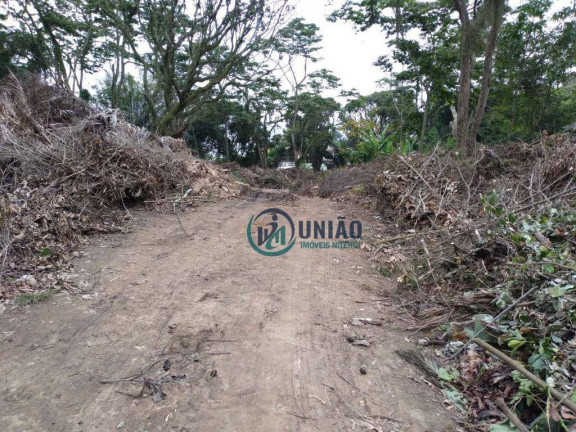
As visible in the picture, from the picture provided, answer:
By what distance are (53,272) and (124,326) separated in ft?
4.93

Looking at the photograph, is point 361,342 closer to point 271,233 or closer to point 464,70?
point 271,233

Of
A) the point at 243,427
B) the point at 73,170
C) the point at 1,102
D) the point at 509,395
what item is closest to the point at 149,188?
the point at 73,170

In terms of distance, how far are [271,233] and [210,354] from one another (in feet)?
11.5

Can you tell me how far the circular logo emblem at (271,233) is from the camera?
5.19 meters

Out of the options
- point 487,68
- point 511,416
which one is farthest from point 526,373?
point 487,68

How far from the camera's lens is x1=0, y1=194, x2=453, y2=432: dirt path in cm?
203

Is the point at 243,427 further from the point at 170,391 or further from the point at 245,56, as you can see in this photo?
the point at 245,56

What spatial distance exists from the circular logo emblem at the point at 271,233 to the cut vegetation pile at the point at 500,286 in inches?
54.8

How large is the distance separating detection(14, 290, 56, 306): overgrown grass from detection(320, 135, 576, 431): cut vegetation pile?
3409 mm

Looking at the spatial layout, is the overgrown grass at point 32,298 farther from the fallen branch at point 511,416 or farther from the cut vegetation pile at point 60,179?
the fallen branch at point 511,416

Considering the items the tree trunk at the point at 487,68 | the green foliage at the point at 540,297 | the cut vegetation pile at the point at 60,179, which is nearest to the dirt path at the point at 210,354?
the cut vegetation pile at the point at 60,179

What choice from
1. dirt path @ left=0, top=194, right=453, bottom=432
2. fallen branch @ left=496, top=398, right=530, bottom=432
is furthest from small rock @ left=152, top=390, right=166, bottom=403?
fallen branch @ left=496, top=398, right=530, bottom=432

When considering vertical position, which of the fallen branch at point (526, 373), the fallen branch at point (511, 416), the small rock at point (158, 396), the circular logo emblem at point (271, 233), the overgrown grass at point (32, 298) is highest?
the circular logo emblem at point (271, 233)

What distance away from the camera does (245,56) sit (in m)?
13.9
